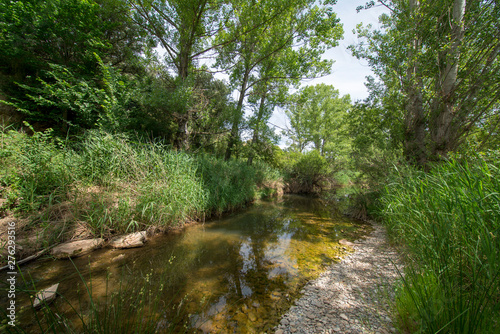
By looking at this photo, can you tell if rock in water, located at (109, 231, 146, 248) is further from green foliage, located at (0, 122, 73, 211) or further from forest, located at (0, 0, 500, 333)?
green foliage, located at (0, 122, 73, 211)

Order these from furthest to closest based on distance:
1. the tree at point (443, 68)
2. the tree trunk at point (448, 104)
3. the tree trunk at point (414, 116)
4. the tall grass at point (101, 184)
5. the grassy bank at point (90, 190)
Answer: the tree trunk at point (414, 116)
the tree trunk at point (448, 104)
the tree at point (443, 68)
the tall grass at point (101, 184)
the grassy bank at point (90, 190)

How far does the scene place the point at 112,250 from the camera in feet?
11.7

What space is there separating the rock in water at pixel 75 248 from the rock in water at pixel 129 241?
0.80ft

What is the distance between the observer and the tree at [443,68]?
4.13m

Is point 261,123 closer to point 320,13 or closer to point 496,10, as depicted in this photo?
point 320,13

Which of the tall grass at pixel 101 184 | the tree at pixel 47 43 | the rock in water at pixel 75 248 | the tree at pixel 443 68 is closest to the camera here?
the rock in water at pixel 75 248

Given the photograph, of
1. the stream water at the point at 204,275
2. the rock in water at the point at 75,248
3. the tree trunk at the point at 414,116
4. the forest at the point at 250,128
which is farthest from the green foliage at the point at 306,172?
the rock in water at the point at 75,248

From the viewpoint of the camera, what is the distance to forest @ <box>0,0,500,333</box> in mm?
1765

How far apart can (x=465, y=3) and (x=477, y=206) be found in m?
6.96

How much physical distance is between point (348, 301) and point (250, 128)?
10.6 m

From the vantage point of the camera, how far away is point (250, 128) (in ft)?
38.6

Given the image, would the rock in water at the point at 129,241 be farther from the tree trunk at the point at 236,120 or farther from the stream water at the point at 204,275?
the tree trunk at the point at 236,120

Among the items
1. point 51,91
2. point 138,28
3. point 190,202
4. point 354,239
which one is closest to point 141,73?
point 138,28

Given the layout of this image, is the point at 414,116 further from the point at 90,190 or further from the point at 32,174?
the point at 32,174
